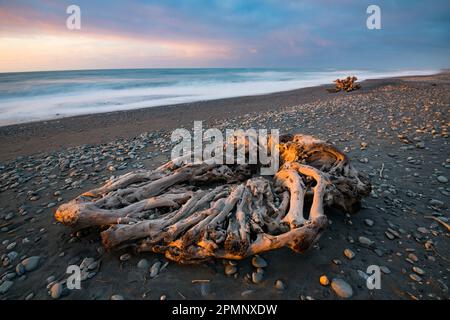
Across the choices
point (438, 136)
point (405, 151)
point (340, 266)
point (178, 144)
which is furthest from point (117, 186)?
point (438, 136)

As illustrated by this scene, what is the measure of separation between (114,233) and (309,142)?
309 centimetres

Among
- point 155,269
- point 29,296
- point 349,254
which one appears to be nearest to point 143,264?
point 155,269

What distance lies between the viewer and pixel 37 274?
2682 millimetres

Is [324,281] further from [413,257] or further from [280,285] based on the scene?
[413,257]

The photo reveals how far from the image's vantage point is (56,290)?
7.90 ft

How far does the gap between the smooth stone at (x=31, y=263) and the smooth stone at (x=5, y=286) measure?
7.5 inches

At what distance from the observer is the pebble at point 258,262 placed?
2.56 meters

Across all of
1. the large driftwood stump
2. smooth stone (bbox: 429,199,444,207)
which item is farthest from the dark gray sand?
the large driftwood stump

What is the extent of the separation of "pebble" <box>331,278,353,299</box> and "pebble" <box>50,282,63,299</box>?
2623 mm

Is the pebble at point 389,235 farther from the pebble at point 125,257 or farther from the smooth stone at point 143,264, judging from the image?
the pebble at point 125,257

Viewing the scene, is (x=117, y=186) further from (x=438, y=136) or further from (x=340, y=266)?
(x=438, y=136)

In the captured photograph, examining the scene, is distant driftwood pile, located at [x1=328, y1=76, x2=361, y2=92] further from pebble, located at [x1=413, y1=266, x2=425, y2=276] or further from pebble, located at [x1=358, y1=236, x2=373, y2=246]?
pebble, located at [x1=413, y1=266, x2=425, y2=276]

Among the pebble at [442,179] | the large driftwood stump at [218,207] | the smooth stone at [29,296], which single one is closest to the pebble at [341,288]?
the large driftwood stump at [218,207]
